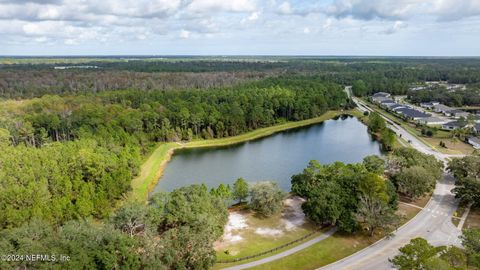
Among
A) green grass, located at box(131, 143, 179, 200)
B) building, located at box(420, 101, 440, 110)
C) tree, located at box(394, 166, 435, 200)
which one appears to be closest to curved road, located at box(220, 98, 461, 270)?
tree, located at box(394, 166, 435, 200)

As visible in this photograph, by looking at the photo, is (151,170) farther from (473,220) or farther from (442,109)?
(442,109)

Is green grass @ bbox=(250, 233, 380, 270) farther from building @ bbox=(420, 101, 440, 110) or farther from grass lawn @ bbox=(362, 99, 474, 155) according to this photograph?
building @ bbox=(420, 101, 440, 110)

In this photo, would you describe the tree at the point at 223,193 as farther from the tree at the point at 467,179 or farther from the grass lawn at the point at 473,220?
the tree at the point at 467,179

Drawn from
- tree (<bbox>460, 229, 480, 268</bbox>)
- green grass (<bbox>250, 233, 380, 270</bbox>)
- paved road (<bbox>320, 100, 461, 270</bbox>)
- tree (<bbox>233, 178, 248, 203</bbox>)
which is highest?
tree (<bbox>460, 229, 480, 268</bbox>)

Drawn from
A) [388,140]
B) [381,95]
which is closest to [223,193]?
[388,140]

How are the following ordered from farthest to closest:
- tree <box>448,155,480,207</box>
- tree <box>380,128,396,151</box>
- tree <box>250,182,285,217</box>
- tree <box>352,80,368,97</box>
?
tree <box>352,80,368,97</box> → tree <box>380,128,396,151</box> → tree <box>448,155,480,207</box> → tree <box>250,182,285,217</box>

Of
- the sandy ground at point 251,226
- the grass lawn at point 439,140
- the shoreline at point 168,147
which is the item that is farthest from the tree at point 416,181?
the shoreline at point 168,147
